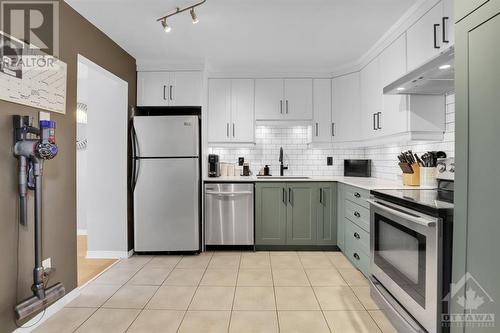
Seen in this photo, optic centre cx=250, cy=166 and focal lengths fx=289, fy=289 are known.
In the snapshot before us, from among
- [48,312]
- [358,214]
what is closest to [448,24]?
[358,214]

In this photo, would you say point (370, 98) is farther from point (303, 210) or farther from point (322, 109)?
point (303, 210)

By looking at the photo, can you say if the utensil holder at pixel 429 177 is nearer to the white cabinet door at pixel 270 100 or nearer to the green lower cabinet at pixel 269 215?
the green lower cabinet at pixel 269 215

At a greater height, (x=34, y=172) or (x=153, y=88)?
(x=153, y=88)

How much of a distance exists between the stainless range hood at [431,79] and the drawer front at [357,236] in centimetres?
136

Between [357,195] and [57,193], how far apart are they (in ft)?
9.00

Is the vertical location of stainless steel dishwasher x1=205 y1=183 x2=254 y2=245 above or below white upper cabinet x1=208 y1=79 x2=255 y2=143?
below

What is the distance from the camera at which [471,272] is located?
1304 mm

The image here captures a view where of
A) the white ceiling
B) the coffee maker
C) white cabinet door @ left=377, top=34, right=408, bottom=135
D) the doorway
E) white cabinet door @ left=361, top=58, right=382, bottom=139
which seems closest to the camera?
the white ceiling

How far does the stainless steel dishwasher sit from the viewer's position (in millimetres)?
3746

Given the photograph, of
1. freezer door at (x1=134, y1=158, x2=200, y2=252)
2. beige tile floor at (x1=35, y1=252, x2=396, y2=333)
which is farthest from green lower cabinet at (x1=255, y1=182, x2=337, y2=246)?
freezer door at (x1=134, y1=158, x2=200, y2=252)

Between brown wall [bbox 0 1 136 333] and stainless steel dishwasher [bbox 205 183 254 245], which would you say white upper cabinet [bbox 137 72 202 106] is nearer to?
brown wall [bbox 0 1 136 333]

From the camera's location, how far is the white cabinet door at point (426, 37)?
2.17 metres

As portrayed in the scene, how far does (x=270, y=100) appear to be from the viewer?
412 centimetres

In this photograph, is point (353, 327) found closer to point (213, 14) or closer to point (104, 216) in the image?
point (213, 14)
